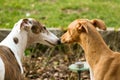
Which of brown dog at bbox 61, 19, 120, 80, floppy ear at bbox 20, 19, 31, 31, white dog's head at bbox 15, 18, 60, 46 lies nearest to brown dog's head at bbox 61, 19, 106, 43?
brown dog at bbox 61, 19, 120, 80

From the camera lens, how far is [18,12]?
9.16m

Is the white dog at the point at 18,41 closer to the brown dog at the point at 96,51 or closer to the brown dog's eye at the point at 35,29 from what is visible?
the brown dog's eye at the point at 35,29

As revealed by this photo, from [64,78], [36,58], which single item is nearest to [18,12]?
[36,58]

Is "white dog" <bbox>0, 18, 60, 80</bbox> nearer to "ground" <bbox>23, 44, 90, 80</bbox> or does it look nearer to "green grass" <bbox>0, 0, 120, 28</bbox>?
"ground" <bbox>23, 44, 90, 80</bbox>

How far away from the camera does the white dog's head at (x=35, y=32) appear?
611 centimetres

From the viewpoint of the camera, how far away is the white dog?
5.81 m

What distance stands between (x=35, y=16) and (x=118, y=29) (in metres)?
1.89

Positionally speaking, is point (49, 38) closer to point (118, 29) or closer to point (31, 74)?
point (31, 74)

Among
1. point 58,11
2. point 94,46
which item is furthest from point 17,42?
point 58,11

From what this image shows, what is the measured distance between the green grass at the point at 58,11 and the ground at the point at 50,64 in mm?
1102

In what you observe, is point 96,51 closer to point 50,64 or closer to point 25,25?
point 25,25

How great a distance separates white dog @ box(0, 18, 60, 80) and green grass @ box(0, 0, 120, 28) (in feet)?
7.13

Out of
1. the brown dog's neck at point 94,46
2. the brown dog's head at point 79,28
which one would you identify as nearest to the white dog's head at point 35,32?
the brown dog's head at point 79,28

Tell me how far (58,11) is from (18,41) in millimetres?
3137
